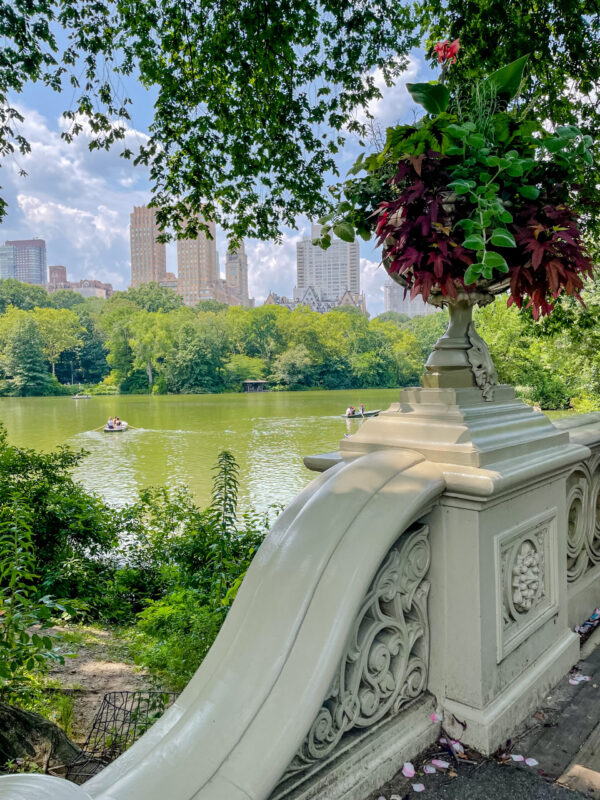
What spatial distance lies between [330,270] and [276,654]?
14656 centimetres

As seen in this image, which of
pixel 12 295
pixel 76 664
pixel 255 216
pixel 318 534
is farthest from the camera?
pixel 12 295

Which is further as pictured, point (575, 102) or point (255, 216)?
point (255, 216)

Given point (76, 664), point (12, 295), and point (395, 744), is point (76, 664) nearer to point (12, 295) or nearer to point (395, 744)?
point (395, 744)

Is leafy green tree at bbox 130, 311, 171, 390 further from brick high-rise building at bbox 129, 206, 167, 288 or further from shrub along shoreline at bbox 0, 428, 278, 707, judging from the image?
brick high-rise building at bbox 129, 206, 167, 288

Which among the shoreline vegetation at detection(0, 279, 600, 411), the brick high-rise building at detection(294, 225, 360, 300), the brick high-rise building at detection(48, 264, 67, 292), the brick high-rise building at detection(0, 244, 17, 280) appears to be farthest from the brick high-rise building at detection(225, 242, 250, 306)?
the shoreline vegetation at detection(0, 279, 600, 411)

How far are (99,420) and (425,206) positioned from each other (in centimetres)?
3310

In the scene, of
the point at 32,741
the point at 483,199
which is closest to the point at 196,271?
the point at 32,741

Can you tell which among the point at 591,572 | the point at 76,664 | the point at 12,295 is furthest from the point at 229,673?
the point at 12,295

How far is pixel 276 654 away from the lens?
1.14m

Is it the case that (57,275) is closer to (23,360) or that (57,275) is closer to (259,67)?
(23,360)

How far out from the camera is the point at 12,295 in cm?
7325

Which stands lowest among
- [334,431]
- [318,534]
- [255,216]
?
[334,431]

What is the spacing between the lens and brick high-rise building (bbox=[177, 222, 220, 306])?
125 meters

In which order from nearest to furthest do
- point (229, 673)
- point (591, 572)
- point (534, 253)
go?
point (229, 673)
point (534, 253)
point (591, 572)
